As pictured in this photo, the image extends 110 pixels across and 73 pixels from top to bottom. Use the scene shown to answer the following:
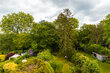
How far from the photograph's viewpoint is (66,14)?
31.3ft

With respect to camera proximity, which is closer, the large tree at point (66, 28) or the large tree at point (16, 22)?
the large tree at point (66, 28)

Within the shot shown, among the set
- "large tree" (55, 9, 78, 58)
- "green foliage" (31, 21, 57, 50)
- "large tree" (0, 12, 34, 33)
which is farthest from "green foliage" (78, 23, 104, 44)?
"large tree" (0, 12, 34, 33)

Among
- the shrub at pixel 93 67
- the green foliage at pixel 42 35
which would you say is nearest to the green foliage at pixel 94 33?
the green foliage at pixel 42 35

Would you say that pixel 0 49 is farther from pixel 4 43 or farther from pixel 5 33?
pixel 5 33

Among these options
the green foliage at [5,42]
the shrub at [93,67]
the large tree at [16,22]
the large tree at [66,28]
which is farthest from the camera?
the green foliage at [5,42]

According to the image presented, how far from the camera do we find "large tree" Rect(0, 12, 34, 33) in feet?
47.8

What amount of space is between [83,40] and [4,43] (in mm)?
24487

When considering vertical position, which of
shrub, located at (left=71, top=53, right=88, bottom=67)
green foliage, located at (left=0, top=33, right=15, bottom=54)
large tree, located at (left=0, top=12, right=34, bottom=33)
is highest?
large tree, located at (left=0, top=12, right=34, bottom=33)

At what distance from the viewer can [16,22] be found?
15.3 meters

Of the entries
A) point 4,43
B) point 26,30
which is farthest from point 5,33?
point 26,30

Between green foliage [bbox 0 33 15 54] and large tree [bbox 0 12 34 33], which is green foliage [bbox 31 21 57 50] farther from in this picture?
green foliage [bbox 0 33 15 54]

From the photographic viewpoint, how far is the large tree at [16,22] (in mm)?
14567

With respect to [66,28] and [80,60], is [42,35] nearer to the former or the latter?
[66,28]

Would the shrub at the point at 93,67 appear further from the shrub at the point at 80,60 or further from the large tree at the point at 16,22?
the large tree at the point at 16,22
